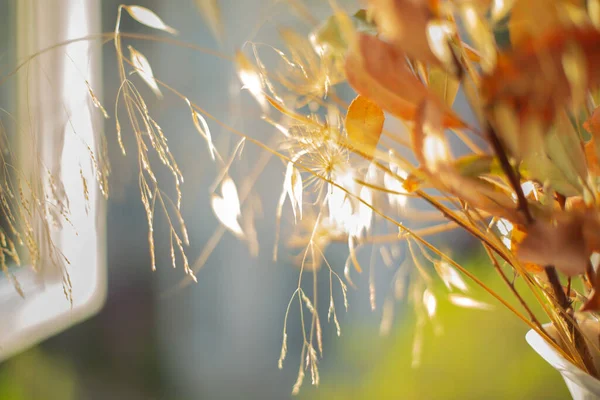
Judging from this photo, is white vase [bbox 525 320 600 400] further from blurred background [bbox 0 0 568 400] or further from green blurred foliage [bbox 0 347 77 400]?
green blurred foliage [bbox 0 347 77 400]

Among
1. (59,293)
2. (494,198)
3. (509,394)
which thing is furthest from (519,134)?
(59,293)

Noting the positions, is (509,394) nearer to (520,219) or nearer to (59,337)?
(520,219)

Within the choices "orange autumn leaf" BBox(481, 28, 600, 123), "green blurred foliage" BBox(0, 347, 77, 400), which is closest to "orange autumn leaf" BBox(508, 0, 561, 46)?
"orange autumn leaf" BBox(481, 28, 600, 123)

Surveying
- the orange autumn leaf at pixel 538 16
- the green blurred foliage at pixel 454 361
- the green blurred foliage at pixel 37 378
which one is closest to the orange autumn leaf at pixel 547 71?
the orange autumn leaf at pixel 538 16

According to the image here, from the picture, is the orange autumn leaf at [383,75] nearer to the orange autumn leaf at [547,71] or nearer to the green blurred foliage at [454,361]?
the orange autumn leaf at [547,71]

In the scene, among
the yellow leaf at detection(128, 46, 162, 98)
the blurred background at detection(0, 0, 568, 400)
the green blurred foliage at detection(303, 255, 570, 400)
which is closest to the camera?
the yellow leaf at detection(128, 46, 162, 98)
